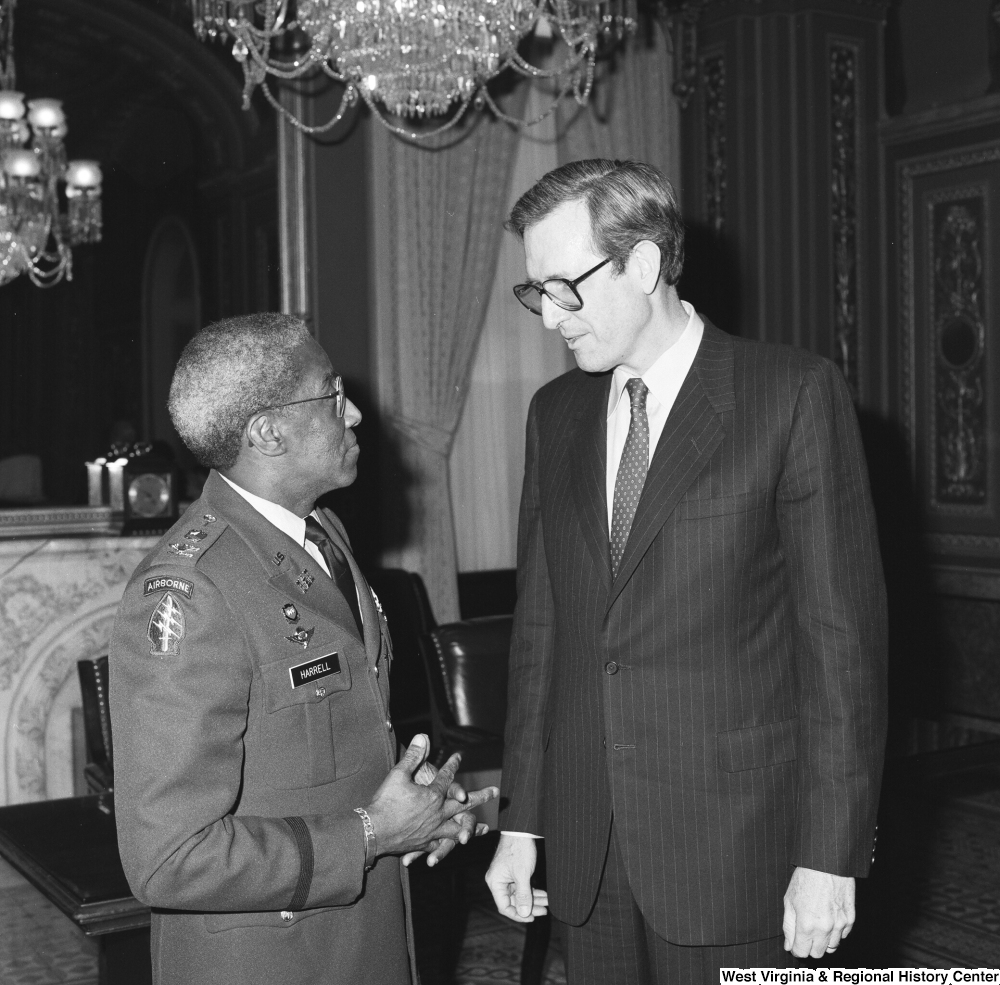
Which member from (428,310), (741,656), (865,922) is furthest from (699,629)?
(428,310)

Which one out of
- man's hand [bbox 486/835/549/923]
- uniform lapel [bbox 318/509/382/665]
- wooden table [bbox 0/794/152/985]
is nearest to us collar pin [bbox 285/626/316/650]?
uniform lapel [bbox 318/509/382/665]

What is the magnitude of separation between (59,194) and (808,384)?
417 centimetres

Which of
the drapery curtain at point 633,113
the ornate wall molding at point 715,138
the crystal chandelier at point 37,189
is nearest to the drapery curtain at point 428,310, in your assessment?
the drapery curtain at point 633,113

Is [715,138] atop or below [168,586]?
atop

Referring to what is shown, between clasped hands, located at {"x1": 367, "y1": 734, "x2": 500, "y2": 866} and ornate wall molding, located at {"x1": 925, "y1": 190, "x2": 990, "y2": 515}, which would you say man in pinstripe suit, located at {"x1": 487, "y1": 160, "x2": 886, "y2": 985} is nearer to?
clasped hands, located at {"x1": 367, "y1": 734, "x2": 500, "y2": 866}

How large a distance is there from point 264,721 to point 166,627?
0.64ft

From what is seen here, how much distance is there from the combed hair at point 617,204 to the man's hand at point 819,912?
36.0 inches

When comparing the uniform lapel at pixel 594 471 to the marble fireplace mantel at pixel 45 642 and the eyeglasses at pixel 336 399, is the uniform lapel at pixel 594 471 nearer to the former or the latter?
the eyeglasses at pixel 336 399

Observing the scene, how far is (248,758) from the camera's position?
66.8 inches

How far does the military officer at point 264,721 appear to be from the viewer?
158cm

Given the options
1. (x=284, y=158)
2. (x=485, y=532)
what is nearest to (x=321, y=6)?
(x=284, y=158)

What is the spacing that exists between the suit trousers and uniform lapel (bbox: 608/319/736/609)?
0.44 meters

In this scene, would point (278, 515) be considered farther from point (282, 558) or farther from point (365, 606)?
point (365, 606)

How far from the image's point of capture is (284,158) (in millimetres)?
5645
